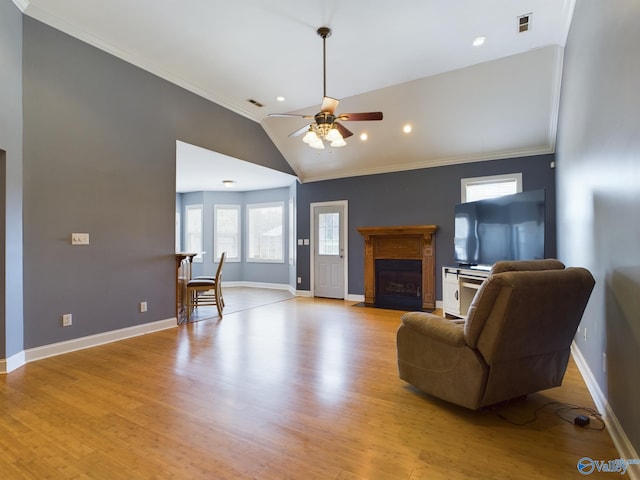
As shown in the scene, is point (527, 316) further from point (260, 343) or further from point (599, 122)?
point (260, 343)

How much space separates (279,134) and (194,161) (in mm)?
1715

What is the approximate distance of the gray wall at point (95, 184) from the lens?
3350 mm

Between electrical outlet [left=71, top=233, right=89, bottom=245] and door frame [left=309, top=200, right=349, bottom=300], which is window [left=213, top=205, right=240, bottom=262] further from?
electrical outlet [left=71, top=233, right=89, bottom=245]

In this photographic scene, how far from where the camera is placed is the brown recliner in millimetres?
2008

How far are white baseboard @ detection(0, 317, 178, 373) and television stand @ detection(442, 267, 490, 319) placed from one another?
13.6ft

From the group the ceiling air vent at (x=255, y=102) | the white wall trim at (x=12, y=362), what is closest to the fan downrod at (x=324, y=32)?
the ceiling air vent at (x=255, y=102)

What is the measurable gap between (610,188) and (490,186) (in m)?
3.92

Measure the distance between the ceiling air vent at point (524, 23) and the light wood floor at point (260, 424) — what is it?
3.53m

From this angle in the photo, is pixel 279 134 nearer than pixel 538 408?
No

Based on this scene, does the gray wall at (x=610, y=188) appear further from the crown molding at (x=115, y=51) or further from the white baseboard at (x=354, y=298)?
the crown molding at (x=115, y=51)

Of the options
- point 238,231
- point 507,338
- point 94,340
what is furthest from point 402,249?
point 94,340

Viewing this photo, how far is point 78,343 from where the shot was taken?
366 centimetres

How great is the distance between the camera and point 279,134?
6.51 meters

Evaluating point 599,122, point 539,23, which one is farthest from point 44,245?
point 539,23
